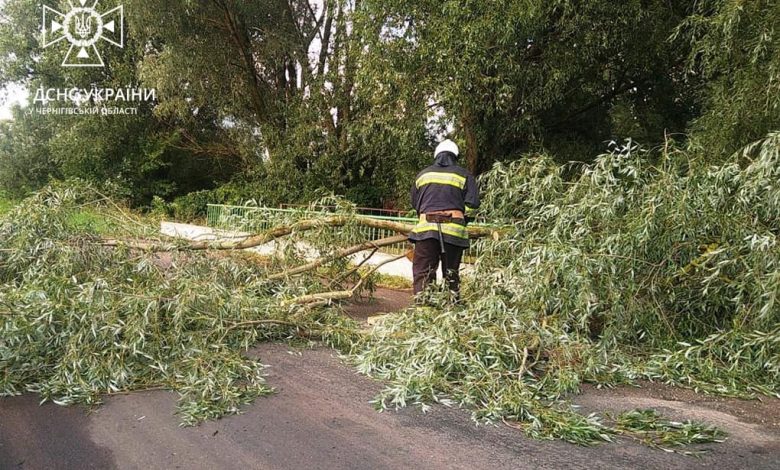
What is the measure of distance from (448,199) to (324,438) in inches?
107

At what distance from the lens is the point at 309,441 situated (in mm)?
2613

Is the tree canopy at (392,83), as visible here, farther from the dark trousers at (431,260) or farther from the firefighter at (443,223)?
the dark trousers at (431,260)

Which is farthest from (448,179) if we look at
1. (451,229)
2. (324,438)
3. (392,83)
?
(392,83)

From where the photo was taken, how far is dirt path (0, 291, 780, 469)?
2.41m

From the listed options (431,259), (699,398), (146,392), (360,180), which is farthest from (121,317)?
(360,180)

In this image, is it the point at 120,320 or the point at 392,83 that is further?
the point at 392,83

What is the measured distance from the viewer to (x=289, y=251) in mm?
5594

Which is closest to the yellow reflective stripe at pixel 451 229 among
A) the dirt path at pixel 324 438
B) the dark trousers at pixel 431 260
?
the dark trousers at pixel 431 260

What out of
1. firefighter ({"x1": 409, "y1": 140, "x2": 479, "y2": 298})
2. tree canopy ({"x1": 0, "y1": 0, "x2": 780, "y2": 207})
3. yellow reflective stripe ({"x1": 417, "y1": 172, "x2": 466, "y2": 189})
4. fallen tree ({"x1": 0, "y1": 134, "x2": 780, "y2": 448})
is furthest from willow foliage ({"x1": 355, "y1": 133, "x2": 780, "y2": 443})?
tree canopy ({"x1": 0, "y1": 0, "x2": 780, "y2": 207})

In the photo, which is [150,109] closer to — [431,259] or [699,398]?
[431,259]

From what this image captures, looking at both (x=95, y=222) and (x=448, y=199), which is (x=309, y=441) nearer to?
(x=448, y=199)

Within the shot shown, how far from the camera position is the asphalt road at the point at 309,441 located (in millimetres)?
2402

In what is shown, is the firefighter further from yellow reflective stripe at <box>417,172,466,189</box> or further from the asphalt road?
the asphalt road

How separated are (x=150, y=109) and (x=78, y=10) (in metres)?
3.48
